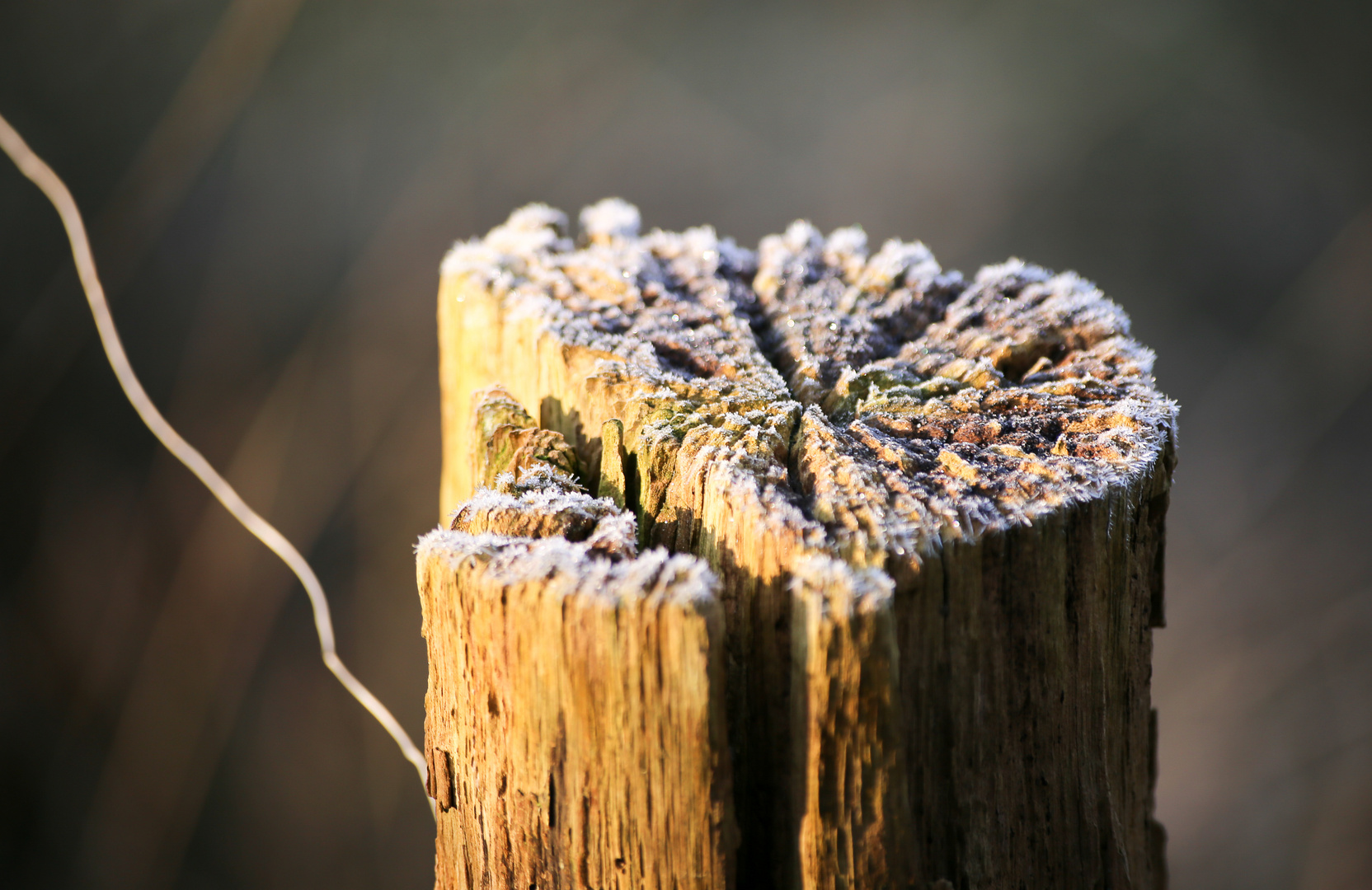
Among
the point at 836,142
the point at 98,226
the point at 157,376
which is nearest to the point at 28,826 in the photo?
the point at 157,376

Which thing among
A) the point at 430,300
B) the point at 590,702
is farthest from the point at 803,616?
the point at 430,300

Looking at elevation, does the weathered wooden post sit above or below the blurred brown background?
below

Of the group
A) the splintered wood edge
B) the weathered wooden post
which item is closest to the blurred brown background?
the weathered wooden post

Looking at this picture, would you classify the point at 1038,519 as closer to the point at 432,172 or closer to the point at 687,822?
the point at 687,822

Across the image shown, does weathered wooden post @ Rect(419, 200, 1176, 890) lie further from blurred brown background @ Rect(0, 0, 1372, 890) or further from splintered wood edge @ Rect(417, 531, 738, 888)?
blurred brown background @ Rect(0, 0, 1372, 890)

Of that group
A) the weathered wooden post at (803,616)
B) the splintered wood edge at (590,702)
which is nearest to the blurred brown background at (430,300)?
the weathered wooden post at (803,616)

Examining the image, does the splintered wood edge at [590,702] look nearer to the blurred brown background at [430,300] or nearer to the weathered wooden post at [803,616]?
the weathered wooden post at [803,616]
